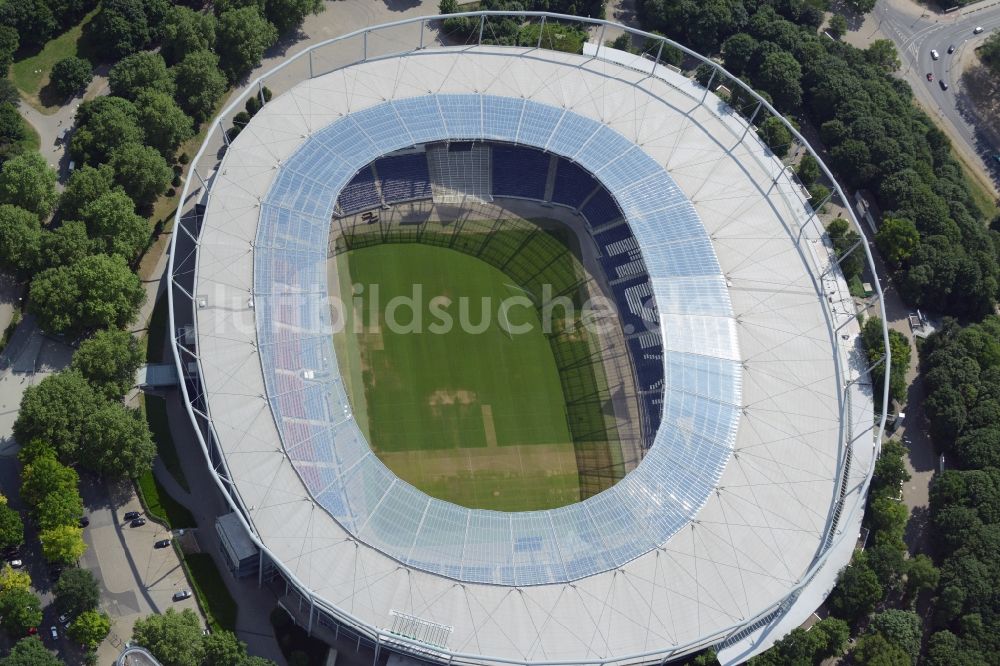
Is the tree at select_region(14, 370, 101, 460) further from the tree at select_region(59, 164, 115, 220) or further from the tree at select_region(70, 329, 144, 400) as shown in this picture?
the tree at select_region(59, 164, 115, 220)

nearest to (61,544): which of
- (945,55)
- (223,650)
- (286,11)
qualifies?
(223,650)

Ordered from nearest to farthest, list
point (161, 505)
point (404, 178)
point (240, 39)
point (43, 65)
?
point (161, 505) < point (404, 178) < point (240, 39) < point (43, 65)

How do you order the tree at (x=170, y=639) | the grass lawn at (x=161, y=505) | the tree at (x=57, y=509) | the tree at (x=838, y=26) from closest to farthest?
the tree at (x=170, y=639)
the tree at (x=57, y=509)
the grass lawn at (x=161, y=505)
the tree at (x=838, y=26)

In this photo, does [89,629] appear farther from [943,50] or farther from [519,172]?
[943,50]

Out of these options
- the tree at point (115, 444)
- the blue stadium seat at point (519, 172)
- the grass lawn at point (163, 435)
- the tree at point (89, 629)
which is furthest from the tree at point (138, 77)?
the tree at point (89, 629)

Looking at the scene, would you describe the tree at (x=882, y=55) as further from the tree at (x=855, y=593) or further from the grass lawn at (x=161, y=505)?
the grass lawn at (x=161, y=505)

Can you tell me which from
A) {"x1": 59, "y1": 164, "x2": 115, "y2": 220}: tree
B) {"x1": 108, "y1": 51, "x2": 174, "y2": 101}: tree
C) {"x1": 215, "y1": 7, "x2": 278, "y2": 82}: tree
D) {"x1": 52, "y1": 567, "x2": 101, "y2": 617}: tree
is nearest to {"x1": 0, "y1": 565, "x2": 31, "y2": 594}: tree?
{"x1": 52, "y1": 567, "x2": 101, "y2": 617}: tree

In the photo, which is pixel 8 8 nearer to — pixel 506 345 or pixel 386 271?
pixel 386 271
